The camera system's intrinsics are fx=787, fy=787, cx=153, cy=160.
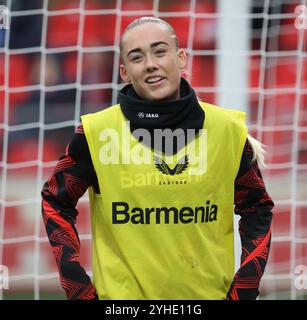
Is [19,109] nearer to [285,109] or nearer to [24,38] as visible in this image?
[24,38]

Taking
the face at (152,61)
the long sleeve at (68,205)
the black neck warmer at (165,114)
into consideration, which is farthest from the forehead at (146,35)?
the long sleeve at (68,205)

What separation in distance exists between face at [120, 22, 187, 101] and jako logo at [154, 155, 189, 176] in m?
0.16

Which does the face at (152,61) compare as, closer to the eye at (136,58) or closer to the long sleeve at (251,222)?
the eye at (136,58)

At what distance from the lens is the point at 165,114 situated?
1.96 metres

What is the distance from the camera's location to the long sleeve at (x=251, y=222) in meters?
1.96

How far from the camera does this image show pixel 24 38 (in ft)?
10.8

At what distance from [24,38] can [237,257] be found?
49.8 inches

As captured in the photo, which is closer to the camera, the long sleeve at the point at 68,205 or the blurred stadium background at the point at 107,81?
the long sleeve at the point at 68,205

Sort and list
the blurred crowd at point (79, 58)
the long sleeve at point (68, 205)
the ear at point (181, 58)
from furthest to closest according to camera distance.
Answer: the blurred crowd at point (79, 58)
the ear at point (181, 58)
the long sleeve at point (68, 205)

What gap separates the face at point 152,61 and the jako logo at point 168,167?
0.52 ft

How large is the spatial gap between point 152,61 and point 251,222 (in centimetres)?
48

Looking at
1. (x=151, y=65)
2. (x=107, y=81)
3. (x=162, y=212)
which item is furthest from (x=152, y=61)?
(x=107, y=81)

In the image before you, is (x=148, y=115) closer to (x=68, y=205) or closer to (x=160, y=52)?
(x=160, y=52)
